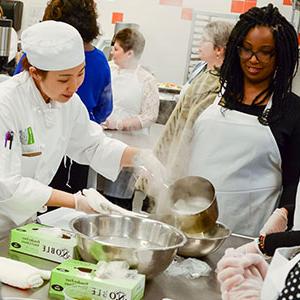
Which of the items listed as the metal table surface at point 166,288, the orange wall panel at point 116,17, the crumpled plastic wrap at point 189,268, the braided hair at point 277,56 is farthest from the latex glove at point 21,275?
the orange wall panel at point 116,17

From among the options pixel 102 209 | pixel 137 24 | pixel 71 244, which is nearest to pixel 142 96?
pixel 137 24

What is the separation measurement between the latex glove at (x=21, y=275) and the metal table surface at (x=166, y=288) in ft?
0.04

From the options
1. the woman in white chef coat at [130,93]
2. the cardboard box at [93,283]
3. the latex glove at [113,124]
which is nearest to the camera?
the cardboard box at [93,283]

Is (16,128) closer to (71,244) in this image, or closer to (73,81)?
(73,81)

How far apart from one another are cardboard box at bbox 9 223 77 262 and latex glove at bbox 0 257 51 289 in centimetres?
10

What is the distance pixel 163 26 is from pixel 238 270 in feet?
12.3

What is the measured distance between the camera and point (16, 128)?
5.60ft

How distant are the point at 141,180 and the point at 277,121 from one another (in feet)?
1.78

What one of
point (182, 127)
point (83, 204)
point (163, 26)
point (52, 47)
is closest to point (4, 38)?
point (52, 47)

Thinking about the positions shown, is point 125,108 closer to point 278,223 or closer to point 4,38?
point 4,38

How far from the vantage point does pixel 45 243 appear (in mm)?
1395

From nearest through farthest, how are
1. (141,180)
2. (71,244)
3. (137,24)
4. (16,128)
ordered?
(71,244) → (16,128) → (141,180) → (137,24)

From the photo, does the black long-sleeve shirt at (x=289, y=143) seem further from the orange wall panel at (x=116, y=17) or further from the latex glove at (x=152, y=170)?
the orange wall panel at (x=116, y=17)

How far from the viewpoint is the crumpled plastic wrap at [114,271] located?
1.23m
